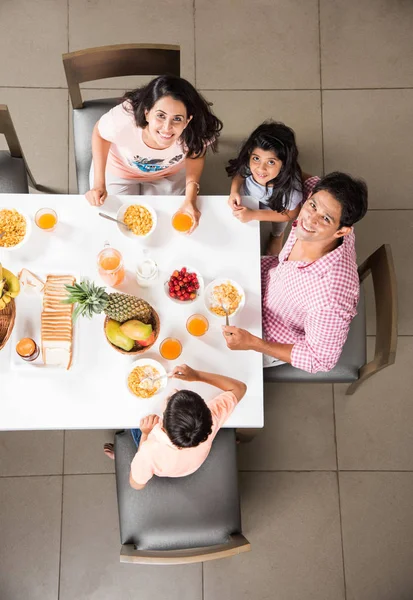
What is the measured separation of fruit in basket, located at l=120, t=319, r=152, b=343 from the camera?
1.57m

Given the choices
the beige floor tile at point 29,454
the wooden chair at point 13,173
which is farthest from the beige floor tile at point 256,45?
the beige floor tile at point 29,454

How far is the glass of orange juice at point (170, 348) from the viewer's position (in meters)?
1.70

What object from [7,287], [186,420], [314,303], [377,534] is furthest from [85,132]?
[377,534]

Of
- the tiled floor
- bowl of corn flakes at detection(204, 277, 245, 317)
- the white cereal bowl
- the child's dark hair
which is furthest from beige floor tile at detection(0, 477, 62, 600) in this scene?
bowl of corn flakes at detection(204, 277, 245, 317)

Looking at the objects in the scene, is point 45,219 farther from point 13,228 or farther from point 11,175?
point 11,175

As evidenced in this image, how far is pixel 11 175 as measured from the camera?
2129 mm

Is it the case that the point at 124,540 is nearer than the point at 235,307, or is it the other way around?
the point at 235,307

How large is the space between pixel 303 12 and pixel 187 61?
0.71 metres

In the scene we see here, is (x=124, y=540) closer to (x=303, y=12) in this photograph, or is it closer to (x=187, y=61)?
(x=187, y=61)

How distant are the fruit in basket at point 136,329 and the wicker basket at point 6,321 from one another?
0.34 m

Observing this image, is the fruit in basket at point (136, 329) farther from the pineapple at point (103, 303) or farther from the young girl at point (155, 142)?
the young girl at point (155, 142)

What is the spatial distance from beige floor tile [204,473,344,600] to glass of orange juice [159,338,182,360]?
40.7 inches

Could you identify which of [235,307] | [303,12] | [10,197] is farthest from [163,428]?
[303,12]

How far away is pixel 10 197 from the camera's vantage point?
1774 millimetres
